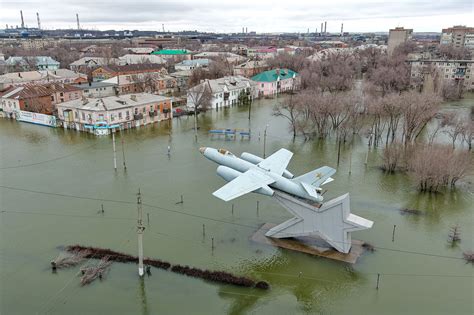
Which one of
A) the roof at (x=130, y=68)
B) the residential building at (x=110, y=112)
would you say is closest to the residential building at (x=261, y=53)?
the roof at (x=130, y=68)

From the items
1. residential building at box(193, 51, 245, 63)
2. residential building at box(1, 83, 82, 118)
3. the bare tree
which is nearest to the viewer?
residential building at box(1, 83, 82, 118)

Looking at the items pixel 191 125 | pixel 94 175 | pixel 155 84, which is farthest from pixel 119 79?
pixel 94 175

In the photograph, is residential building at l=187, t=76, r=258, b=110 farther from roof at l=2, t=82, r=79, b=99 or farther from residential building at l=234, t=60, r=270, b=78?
roof at l=2, t=82, r=79, b=99

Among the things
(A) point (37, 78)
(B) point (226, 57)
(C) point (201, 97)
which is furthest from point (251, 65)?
(A) point (37, 78)

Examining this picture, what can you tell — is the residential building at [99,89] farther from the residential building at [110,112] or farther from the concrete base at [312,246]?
the concrete base at [312,246]

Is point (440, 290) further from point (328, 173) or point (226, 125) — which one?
point (226, 125)

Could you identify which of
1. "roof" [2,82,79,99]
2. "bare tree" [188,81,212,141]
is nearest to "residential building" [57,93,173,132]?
"bare tree" [188,81,212,141]
